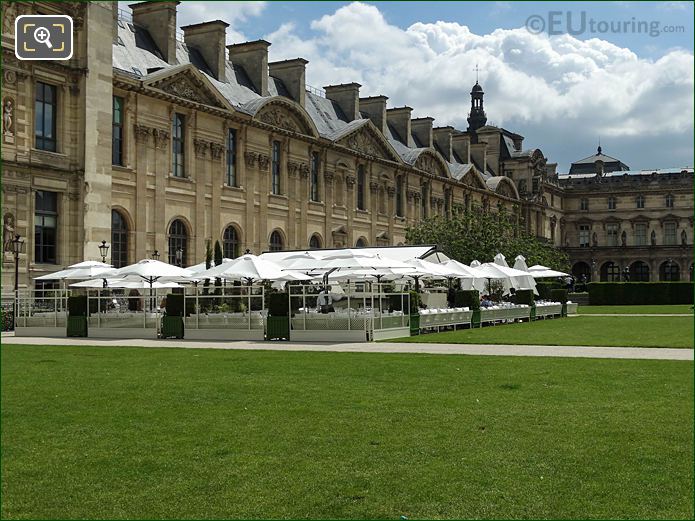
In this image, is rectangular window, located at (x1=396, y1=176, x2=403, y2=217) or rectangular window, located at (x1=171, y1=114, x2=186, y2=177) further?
rectangular window, located at (x1=396, y1=176, x2=403, y2=217)

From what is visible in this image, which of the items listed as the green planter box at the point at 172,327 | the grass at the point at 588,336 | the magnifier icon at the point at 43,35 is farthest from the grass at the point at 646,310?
the magnifier icon at the point at 43,35

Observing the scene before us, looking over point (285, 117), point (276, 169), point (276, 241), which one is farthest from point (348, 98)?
point (276, 241)

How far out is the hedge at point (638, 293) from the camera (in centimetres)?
6369

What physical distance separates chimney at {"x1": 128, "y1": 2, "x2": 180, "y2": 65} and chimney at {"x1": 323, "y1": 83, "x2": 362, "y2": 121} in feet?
74.3

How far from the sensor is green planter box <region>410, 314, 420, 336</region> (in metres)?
29.4

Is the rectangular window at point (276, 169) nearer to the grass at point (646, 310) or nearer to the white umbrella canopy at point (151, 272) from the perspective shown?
the grass at point (646, 310)

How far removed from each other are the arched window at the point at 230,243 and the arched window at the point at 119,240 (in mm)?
8247

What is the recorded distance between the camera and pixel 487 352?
20.2 metres

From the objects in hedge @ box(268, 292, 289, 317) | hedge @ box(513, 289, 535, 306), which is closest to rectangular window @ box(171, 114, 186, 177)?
hedge @ box(513, 289, 535, 306)

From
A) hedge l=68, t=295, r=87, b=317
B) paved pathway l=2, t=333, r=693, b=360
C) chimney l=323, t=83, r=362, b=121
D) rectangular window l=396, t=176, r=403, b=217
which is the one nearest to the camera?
paved pathway l=2, t=333, r=693, b=360

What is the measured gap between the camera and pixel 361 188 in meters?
67.7

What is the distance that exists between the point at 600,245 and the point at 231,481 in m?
117

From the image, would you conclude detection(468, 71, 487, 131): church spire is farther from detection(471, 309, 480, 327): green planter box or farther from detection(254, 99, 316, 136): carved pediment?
detection(471, 309, 480, 327): green planter box

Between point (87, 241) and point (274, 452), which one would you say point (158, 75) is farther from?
point (274, 452)
